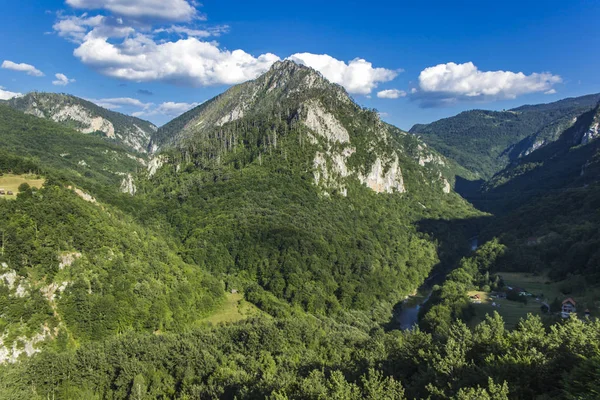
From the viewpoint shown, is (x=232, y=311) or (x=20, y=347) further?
(x=232, y=311)

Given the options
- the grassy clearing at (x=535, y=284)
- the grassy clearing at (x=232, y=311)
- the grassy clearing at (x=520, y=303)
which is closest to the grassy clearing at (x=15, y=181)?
the grassy clearing at (x=232, y=311)

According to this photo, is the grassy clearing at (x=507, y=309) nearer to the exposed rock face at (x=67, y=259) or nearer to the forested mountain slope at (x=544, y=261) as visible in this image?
the forested mountain slope at (x=544, y=261)

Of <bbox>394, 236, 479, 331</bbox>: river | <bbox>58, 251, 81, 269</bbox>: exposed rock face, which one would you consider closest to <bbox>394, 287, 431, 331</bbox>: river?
<bbox>394, 236, 479, 331</bbox>: river

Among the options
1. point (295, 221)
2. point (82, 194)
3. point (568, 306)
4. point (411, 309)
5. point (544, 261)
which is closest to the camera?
point (568, 306)

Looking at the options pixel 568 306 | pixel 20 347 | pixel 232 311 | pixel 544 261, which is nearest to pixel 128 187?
pixel 232 311

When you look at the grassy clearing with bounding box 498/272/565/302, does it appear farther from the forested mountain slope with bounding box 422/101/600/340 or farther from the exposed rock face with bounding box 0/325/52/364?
the exposed rock face with bounding box 0/325/52/364

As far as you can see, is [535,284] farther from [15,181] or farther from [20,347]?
[15,181]

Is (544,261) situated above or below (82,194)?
below
